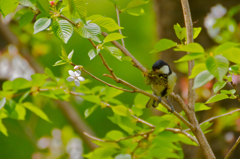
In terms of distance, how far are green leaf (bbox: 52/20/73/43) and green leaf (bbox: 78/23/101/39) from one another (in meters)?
0.03

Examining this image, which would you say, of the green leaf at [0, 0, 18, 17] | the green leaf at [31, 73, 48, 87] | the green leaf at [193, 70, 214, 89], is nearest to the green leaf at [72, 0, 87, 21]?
the green leaf at [0, 0, 18, 17]

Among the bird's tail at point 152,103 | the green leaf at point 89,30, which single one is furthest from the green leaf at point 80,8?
the bird's tail at point 152,103

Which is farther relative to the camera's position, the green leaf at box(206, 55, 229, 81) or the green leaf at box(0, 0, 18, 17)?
the green leaf at box(0, 0, 18, 17)

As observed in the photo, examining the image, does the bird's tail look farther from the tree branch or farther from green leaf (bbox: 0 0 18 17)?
green leaf (bbox: 0 0 18 17)

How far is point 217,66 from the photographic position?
1.60 ft

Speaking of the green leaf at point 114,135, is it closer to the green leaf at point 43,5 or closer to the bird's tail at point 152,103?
the bird's tail at point 152,103

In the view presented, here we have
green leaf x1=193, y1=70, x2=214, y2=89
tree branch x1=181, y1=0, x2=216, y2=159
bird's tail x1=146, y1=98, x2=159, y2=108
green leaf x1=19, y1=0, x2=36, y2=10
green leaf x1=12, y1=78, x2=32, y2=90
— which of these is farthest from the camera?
bird's tail x1=146, y1=98, x2=159, y2=108

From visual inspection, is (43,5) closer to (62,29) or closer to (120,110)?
(62,29)

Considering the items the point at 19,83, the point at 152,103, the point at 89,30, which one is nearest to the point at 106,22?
the point at 89,30

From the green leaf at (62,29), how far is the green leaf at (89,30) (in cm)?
3

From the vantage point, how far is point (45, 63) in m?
2.97

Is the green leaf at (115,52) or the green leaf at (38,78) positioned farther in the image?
the green leaf at (38,78)

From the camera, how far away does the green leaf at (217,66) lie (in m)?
0.48

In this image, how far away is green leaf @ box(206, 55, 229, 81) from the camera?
0.48 meters
